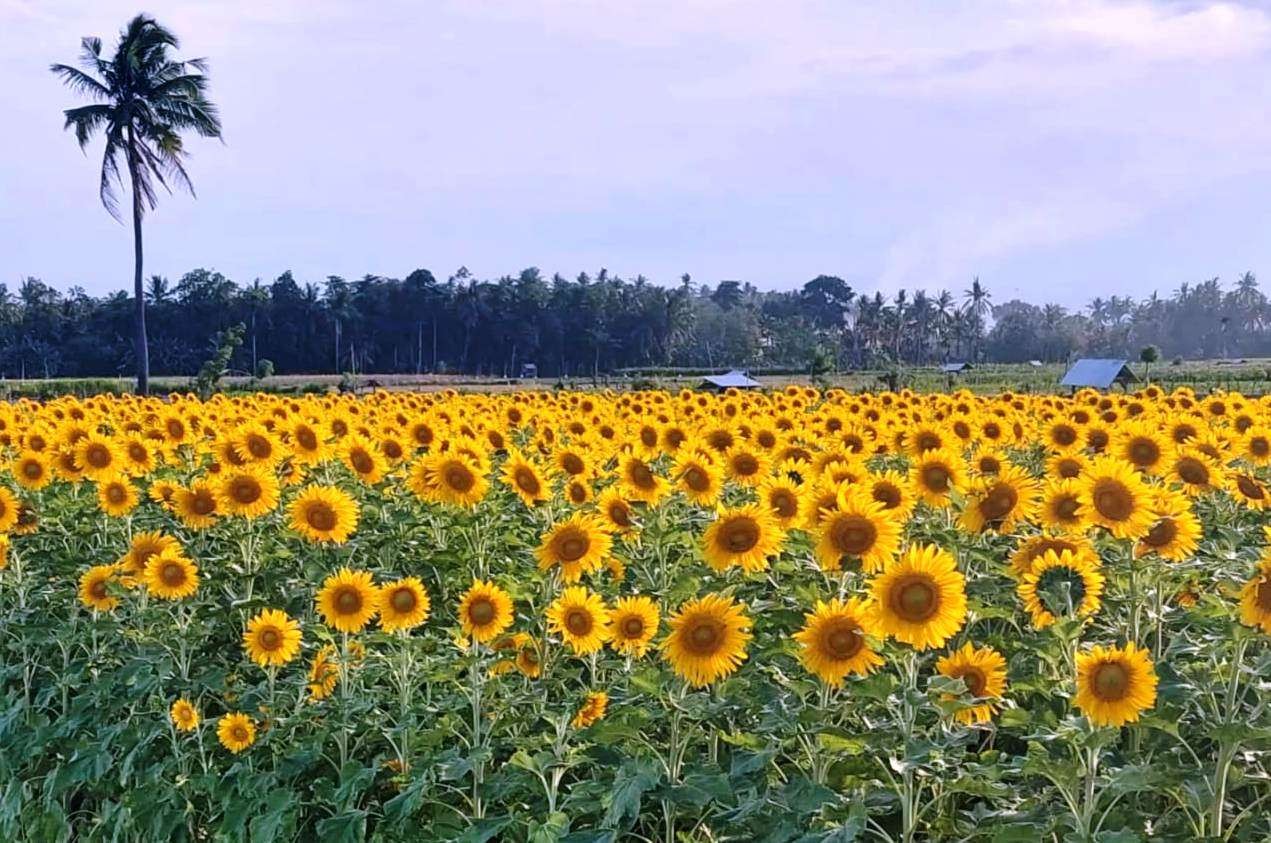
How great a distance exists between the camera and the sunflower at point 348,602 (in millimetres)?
3561

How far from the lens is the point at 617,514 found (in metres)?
3.98

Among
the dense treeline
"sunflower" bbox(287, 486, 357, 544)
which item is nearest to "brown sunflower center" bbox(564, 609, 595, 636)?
"sunflower" bbox(287, 486, 357, 544)

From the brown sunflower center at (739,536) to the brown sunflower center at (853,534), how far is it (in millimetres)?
352

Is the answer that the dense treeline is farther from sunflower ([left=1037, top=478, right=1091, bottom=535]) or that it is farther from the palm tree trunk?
sunflower ([left=1037, top=478, right=1091, bottom=535])

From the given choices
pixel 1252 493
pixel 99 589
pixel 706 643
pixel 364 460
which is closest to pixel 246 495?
pixel 99 589

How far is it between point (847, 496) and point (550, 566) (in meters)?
0.96

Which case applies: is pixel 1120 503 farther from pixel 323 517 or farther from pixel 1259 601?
pixel 323 517

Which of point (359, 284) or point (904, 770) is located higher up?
point (359, 284)

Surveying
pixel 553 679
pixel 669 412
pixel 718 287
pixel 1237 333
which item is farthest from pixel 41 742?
pixel 1237 333

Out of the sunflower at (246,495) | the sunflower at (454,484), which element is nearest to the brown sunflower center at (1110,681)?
the sunflower at (454,484)

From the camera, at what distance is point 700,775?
9.04 ft

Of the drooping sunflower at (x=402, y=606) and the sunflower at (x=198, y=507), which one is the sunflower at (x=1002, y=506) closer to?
the drooping sunflower at (x=402, y=606)

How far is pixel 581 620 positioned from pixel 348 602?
78 centimetres

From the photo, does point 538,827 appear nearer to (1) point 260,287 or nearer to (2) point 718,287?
(1) point 260,287
